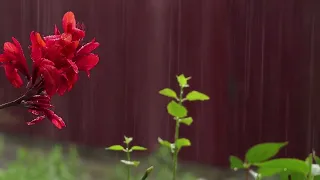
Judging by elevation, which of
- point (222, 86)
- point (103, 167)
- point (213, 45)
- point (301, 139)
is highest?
point (213, 45)

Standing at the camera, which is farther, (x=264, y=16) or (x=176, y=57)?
(x=176, y=57)

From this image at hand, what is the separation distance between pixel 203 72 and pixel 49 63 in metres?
1.74

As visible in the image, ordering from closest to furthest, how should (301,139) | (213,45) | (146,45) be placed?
(301,139) < (213,45) < (146,45)

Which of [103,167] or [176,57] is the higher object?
[176,57]

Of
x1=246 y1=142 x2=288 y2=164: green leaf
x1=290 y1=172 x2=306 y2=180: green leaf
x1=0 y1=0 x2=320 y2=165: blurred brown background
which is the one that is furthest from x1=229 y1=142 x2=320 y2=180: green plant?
x1=0 y1=0 x2=320 y2=165: blurred brown background

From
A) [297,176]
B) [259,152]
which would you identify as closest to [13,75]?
[259,152]

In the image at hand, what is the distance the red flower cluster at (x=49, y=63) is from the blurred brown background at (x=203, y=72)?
5.25 ft

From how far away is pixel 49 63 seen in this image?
0.58 metres

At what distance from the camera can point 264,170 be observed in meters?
0.60

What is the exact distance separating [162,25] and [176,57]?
15 centimetres

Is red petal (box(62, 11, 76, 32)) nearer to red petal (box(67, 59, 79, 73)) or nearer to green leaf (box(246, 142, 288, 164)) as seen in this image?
red petal (box(67, 59, 79, 73))

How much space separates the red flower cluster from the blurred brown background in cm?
160

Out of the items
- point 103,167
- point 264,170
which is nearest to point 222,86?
point 103,167

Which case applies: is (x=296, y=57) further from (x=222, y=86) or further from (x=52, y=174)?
(x=52, y=174)
